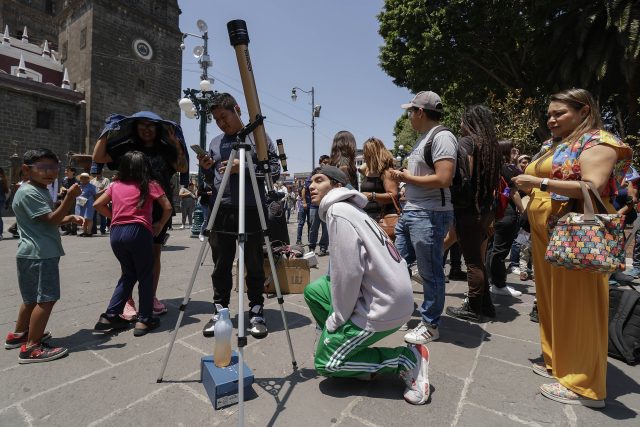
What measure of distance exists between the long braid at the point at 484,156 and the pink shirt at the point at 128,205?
2.98 meters

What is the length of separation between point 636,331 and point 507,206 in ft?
6.66

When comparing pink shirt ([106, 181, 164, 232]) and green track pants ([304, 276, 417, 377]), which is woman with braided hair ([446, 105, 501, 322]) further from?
pink shirt ([106, 181, 164, 232])

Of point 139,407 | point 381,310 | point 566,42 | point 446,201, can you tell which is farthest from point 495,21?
point 139,407

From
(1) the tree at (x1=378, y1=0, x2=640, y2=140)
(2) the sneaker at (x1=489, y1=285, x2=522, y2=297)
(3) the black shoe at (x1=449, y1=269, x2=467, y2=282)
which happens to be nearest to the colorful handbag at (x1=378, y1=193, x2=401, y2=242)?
(2) the sneaker at (x1=489, y1=285, x2=522, y2=297)

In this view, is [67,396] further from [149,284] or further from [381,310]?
[381,310]

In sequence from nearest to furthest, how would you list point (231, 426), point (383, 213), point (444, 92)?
point (231, 426)
point (383, 213)
point (444, 92)

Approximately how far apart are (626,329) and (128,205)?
13.8ft

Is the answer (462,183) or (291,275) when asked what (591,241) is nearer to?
(462,183)

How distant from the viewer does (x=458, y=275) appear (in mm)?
5184

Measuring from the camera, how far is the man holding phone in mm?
3090

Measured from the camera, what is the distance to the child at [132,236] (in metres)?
3.01

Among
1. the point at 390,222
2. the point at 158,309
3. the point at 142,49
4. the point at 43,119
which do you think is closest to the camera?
the point at 158,309

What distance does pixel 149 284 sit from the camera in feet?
10.3

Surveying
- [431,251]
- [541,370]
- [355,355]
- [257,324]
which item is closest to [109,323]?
[257,324]
